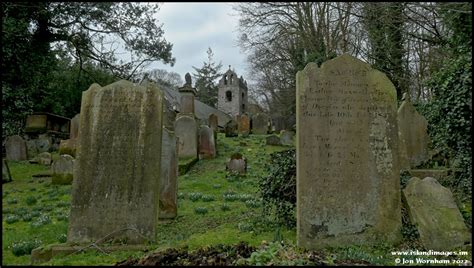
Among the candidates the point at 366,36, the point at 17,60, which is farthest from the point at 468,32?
the point at 17,60

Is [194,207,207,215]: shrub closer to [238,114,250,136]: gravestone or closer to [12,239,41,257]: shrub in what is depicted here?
[12,239,41,257]: shrub

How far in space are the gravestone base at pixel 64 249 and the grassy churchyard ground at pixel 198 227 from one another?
0.13 metres

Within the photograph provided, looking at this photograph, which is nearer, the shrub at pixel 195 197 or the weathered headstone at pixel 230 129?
the shrub at pixel 195 197

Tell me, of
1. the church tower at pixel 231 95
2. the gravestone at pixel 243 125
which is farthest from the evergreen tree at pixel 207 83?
the gravestone at pixel 243 125

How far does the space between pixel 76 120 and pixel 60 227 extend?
11.0 m

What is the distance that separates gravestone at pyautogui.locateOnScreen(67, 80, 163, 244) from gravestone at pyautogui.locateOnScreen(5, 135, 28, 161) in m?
13.3

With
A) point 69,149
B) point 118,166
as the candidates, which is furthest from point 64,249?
point 69,149

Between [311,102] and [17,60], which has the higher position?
[17,60]

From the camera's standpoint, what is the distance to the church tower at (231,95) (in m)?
63.2

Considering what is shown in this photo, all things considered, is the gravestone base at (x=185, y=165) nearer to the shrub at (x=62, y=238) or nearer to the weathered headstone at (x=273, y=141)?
the weathered headstone at (x=273, y=141)

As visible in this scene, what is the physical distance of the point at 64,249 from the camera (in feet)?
16.4

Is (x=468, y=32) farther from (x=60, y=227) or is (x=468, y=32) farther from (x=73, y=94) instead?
(x=73, y=94)

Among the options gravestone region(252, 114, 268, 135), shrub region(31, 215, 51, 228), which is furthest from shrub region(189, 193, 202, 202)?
A: gravestone region(252, 114, 268, 135)

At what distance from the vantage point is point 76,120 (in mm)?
16891
